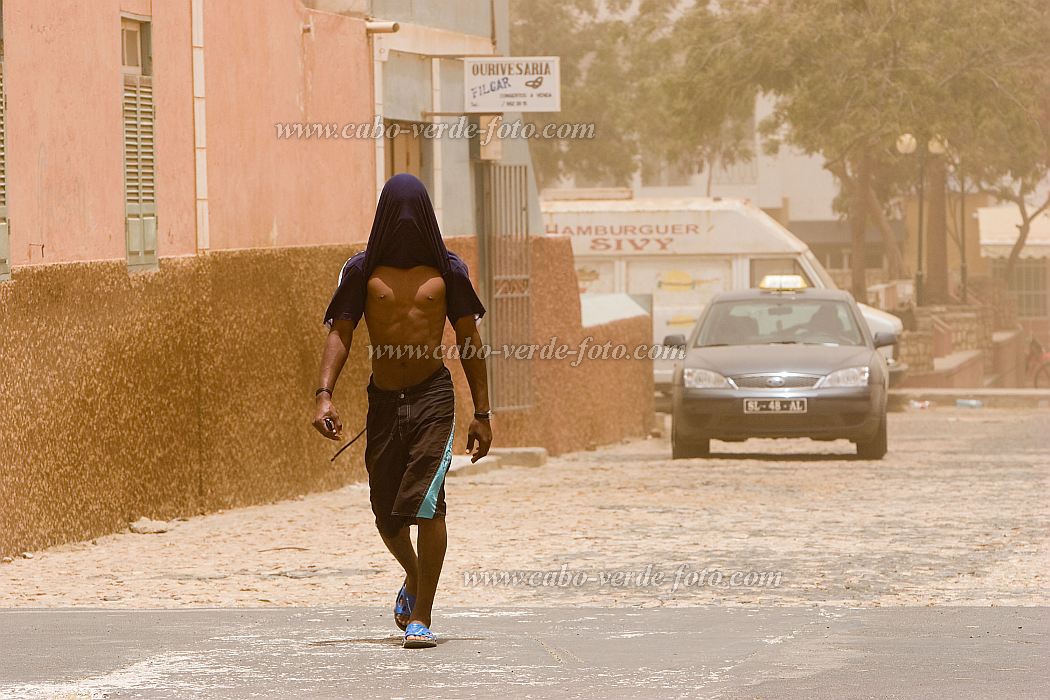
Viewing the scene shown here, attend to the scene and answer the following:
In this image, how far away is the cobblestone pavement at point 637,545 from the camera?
10086mm

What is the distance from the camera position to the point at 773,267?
95.0 feet

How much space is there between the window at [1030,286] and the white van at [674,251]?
133 ft

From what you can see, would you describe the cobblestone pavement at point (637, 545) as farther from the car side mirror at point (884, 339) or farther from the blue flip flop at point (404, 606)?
the blue flip flop at point (404, 606)

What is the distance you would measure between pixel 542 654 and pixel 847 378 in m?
11.3

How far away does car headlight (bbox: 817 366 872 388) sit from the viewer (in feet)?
60.4

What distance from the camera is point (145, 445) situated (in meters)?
13.1

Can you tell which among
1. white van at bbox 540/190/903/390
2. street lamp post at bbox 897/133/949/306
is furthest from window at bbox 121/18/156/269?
street lamp post at bbox 897/133/949/306

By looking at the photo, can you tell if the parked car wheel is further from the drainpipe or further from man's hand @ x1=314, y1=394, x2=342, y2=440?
man's hand @ x1=314, y1=394, x2=342, y2=440

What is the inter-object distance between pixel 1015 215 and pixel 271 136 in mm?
53212

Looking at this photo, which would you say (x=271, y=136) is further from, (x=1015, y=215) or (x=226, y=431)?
(x=1015, y=215)

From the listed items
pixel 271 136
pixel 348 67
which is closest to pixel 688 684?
pixel 271 136

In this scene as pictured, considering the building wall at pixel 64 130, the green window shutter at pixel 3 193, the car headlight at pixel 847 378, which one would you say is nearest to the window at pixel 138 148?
the building wall at pixel 64 130

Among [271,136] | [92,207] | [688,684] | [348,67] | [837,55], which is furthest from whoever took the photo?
[837,55]

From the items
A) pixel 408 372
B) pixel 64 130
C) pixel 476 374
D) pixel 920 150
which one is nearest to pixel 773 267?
pixel 920 150
